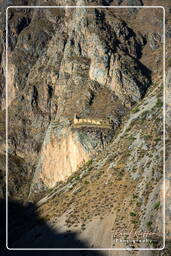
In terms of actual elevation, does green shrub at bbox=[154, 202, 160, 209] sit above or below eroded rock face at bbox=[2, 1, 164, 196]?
below

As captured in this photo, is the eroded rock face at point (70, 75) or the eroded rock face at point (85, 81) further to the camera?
the eroded rock face at point (70, 75)

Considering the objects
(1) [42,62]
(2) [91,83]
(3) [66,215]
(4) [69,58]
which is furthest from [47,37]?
(3) [66,215]

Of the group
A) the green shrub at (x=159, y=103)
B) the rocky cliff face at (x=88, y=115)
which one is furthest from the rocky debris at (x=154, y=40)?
the green shrub at (x=159, y=103)

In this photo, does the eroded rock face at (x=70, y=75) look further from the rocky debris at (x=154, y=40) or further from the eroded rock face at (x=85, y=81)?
the rocky debris at (x=154, y=40)

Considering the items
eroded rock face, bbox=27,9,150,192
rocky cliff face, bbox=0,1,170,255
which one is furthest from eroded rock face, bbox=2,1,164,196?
rocky cliff face, bbox=0,1,170,255

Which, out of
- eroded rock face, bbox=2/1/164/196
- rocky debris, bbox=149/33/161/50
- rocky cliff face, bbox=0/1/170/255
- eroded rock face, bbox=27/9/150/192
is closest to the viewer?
rocky cliff face, bbox=0/1/170/255

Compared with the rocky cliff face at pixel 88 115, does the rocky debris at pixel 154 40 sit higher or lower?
higher

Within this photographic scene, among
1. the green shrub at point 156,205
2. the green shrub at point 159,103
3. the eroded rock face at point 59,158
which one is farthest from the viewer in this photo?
the eroded rock face at point 59,158

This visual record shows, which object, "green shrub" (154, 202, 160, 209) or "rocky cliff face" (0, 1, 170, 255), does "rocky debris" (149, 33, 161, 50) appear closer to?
"rocky cliff face" (0, 1, 170, 255)
